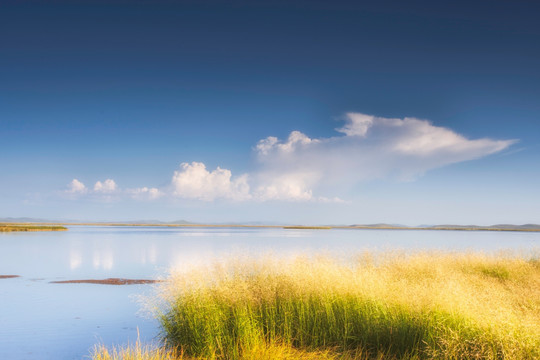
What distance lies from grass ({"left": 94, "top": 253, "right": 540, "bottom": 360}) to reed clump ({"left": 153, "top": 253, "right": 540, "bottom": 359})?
0.9 inches

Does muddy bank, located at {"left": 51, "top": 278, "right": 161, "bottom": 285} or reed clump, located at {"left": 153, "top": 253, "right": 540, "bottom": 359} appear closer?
reed clump, located at {"left": 153, "top": 253, "right": 540, "bottom": 359}

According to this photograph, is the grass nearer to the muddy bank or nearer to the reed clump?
Answer: the reed clump

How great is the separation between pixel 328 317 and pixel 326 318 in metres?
0.13

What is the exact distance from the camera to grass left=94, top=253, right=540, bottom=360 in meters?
6.48

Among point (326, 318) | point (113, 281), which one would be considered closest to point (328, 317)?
point (326, 318)

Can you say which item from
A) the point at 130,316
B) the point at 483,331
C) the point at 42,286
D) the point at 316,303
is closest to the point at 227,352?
the point at 316,303

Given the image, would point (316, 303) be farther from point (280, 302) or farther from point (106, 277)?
point (106, 277)

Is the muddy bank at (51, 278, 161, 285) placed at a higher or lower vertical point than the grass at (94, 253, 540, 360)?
lower

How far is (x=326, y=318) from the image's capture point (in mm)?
8344

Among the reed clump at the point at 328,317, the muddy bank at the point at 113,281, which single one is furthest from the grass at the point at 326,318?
the muddy bank at the point at 113,281

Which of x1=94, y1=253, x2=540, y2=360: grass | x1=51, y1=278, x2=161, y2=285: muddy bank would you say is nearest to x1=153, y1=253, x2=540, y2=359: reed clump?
x1=94, y1=253, x2=540, y2=360: grass

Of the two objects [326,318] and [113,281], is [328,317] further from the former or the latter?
[113,281]

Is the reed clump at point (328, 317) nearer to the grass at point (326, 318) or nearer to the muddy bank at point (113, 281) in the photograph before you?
the grass at point (326, 318)

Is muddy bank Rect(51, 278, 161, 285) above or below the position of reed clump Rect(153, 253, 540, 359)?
below
